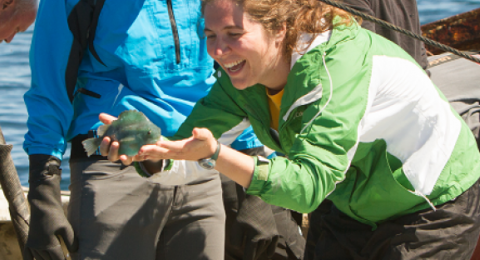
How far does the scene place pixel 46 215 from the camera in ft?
8.29

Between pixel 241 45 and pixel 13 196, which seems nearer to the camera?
pixel 241 45

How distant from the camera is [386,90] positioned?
77.0 inches

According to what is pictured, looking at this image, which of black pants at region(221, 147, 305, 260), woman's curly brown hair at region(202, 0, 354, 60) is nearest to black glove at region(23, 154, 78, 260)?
black pants at region(221, 147, 305, 260)

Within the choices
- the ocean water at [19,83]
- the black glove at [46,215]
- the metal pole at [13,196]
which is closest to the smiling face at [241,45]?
the black glove at [46,215]

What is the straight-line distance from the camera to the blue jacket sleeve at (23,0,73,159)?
2.53 m

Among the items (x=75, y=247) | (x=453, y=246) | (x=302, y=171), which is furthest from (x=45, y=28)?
(x=453, y=246)

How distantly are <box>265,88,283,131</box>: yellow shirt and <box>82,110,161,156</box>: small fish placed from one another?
0.54 meters

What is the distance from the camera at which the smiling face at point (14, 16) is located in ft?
9.17

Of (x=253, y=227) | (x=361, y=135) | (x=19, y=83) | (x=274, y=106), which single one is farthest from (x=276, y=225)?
(x=19, y=83)

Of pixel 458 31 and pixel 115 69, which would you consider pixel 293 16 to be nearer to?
pixel 115 69

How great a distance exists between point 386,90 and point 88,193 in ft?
4.98

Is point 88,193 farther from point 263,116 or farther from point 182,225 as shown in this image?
point 263,116

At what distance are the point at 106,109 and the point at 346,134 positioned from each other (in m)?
1.32

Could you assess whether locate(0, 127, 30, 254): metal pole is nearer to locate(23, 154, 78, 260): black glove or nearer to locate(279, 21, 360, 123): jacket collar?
locate(23, 154, 78, 260): black glove
